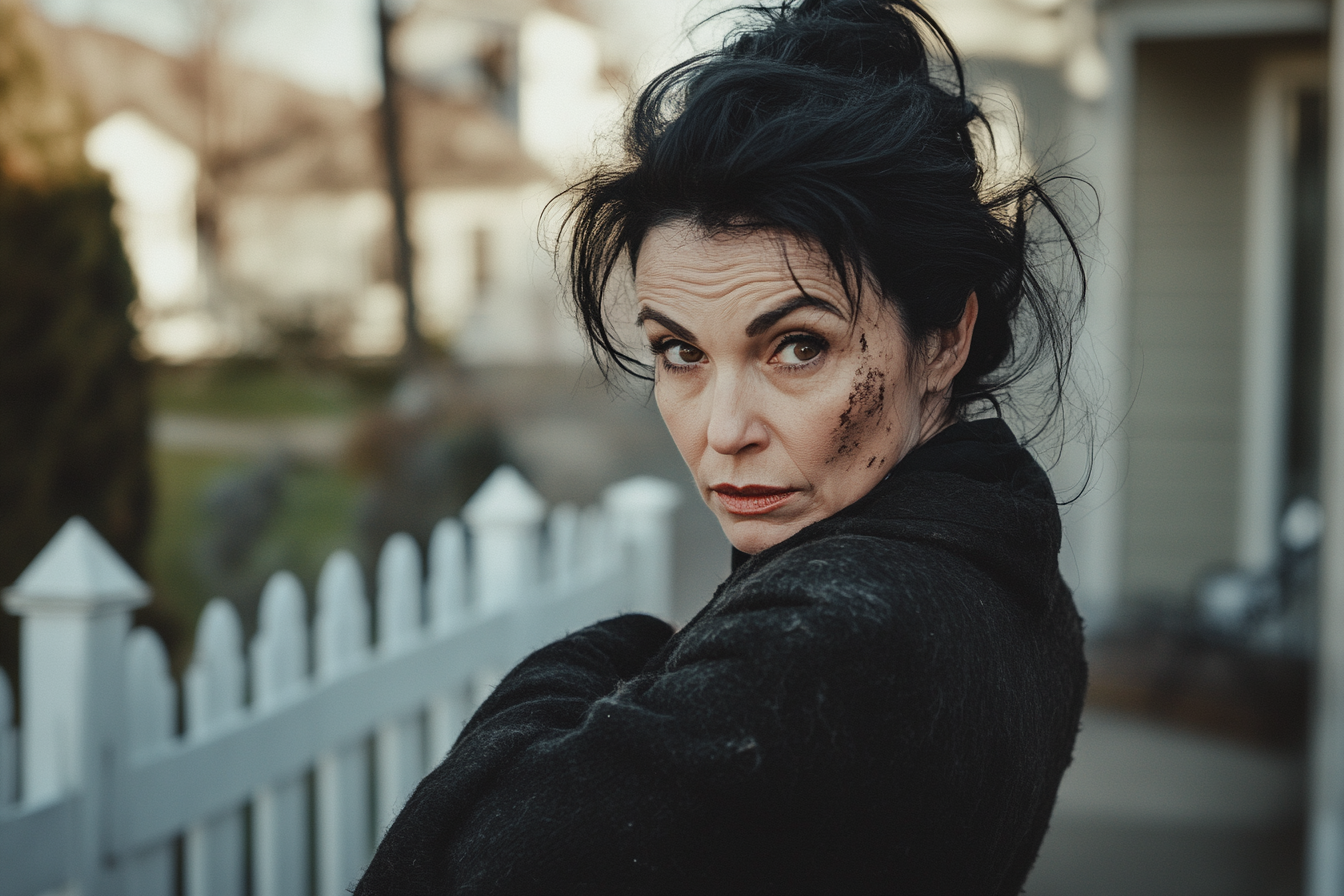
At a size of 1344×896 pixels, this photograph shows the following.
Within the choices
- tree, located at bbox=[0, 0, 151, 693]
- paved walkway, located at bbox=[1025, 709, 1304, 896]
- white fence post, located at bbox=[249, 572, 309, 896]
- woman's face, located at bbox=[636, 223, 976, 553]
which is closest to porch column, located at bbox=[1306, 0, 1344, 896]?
paved walkway, located at bbox=[1025, 709, 1304, 896]

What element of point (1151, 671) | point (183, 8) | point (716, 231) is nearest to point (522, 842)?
point (716, 231)

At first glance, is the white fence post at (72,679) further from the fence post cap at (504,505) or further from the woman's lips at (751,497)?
the fence post cap at (504,505)

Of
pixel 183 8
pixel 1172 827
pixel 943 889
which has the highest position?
pixel 183 8

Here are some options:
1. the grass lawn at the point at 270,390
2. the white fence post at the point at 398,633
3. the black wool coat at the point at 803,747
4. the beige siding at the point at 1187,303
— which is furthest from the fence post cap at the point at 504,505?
the grass lawn at the point at 270,390

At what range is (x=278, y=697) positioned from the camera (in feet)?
7.25

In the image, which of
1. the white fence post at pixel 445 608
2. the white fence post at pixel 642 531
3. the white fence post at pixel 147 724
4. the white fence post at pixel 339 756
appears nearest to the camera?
the white fence post at pixel 147 724

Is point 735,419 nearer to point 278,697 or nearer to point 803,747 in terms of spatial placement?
point 803,747

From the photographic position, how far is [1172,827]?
4.10 meters

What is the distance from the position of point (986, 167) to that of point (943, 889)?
0.80 meters

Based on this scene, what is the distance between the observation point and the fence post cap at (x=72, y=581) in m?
1.72

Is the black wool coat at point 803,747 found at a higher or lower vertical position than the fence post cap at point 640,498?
higher

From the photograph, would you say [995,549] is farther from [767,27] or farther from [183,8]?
[183,8]

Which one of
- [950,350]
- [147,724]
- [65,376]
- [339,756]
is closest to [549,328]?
[65,376]

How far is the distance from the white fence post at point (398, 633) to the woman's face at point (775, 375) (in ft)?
4.88
